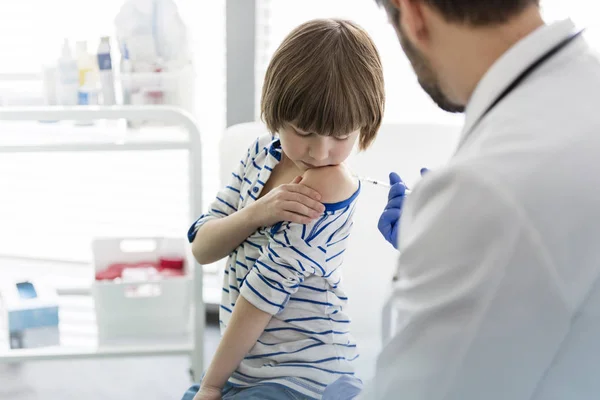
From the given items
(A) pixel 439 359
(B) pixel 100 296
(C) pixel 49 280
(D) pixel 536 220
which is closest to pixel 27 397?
(C) pixel 49 280

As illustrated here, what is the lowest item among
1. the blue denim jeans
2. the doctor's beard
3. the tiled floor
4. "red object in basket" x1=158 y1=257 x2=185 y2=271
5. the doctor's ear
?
the tiled floor

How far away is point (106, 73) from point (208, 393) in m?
0.90

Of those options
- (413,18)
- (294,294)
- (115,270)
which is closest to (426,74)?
(413,18)

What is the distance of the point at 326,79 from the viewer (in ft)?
3.86

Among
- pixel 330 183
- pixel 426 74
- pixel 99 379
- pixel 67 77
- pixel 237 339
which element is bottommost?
pixel 99 379

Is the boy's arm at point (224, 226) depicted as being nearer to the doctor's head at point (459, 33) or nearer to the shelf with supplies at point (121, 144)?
the shelf with supplies at point (121, 144)

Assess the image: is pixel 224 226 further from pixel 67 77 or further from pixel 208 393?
pixel 67 77

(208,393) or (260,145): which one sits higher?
(260,145)

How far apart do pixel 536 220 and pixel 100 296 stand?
138 cm

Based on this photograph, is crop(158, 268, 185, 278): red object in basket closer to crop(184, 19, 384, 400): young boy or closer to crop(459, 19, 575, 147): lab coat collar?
crop(184, 19, 384, 400): young boy

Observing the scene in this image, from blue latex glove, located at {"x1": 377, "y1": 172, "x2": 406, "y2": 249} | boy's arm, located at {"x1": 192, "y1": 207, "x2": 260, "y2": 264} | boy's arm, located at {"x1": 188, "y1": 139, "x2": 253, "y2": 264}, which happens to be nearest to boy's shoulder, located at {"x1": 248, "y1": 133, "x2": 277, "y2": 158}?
boy's arm, located at {"x1": 188, "y1": 139, "x2": 253, "y2": 264}

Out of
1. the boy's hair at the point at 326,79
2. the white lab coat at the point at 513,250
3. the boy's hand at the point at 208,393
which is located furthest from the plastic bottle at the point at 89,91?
the white lab coat at the point at 513,250

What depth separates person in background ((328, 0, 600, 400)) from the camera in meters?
0.70

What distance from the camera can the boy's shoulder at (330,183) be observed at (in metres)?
1.26
